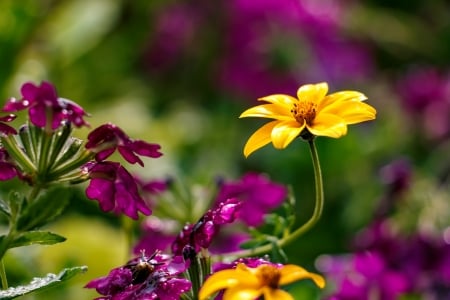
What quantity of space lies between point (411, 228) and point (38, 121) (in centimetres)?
81

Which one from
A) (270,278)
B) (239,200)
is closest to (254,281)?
(270,278)

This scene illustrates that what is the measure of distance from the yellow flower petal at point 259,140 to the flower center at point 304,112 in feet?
0.06

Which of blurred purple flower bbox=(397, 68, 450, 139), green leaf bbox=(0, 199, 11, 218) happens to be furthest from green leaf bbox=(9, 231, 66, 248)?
blurred purple flower bbox=(397, 68, 450, 139)

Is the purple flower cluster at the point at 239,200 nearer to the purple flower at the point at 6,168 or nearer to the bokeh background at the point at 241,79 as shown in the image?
the purple flower at the point at 6,168

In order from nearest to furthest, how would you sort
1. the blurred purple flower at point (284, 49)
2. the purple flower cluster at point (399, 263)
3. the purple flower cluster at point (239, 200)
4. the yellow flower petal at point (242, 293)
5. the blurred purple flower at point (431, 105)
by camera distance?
the yellow flower petal at point (242, 293) < the purple flower cluster at point (239, 200) < the purple flower cluster at point (399, 263) < the blurred purple flower at point (431, 105) < the blurred purple flower at point (284, 49)

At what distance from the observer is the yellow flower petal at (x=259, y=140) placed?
0.73m

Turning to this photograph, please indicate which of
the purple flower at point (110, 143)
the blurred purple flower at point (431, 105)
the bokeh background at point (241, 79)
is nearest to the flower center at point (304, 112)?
the purple flower at point (110, 143)

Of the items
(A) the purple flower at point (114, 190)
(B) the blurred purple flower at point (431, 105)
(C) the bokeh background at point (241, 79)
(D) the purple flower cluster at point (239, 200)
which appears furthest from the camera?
(B) the blurred purple flower at point (431, 105)

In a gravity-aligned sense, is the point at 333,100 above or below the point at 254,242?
above

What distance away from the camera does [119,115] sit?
2.17 m

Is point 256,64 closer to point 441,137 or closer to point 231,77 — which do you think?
point 231,77

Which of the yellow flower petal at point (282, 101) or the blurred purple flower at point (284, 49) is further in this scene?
the blurred purple flower at point (284, 49)

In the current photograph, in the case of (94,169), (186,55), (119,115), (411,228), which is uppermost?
(186,55)

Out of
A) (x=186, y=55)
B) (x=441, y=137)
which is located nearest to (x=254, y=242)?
(x=441, y=137)
